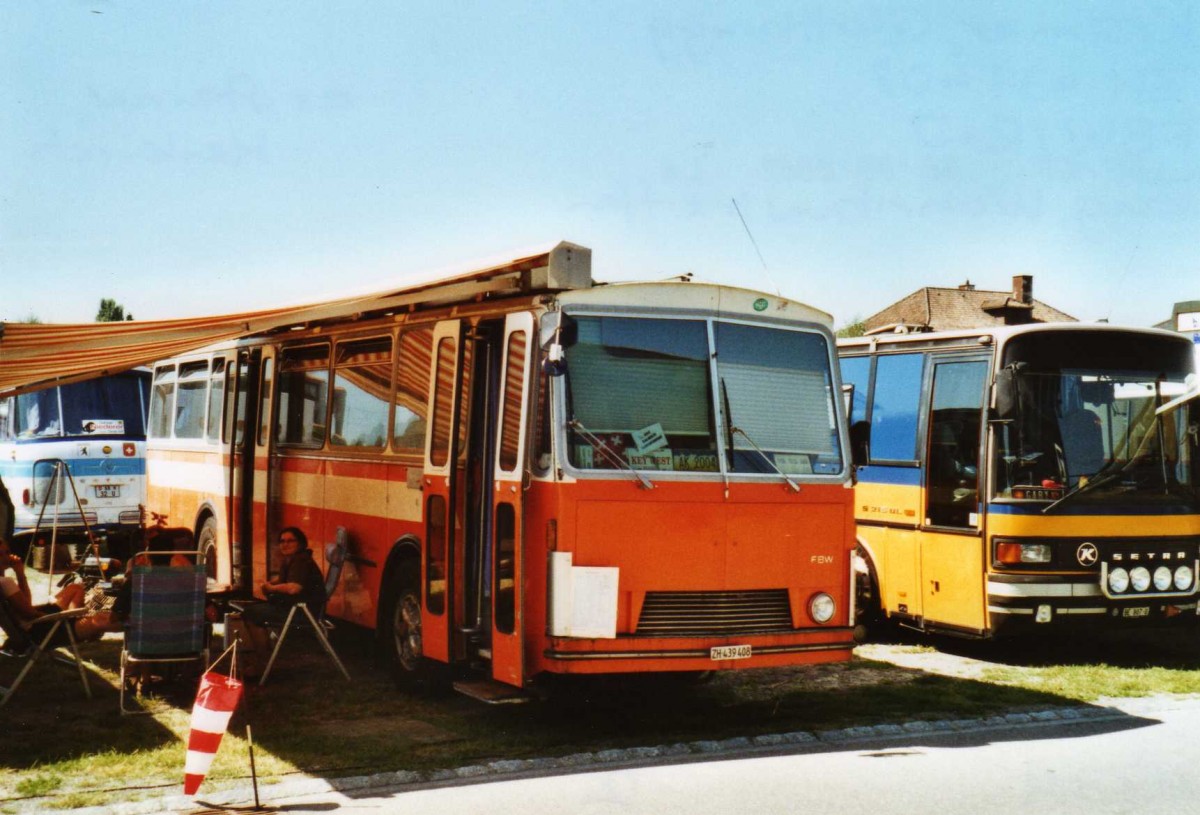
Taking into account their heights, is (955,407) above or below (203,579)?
above

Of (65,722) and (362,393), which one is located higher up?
(362,393)

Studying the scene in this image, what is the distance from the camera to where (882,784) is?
723cm

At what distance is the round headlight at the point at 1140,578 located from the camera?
11.1 meters

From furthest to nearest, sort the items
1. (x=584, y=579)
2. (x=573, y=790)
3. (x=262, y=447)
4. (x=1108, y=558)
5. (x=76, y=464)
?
(x=76, y=464) < (x=262, y=447) < (x=1108, y=558) < (x=584, y=579) < (x=573, y=790)

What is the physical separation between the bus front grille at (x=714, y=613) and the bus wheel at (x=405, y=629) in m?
2.23

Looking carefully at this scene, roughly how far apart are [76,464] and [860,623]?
38.5 feet

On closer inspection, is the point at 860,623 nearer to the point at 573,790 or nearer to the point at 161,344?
the point at 573,790

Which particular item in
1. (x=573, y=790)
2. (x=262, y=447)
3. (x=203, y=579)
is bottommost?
(x=573, y=790)

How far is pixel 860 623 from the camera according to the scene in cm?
1287

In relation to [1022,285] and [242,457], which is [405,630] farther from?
[1022,285]

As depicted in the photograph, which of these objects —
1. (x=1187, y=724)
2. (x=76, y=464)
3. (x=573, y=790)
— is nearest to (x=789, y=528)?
(x=573, y=790)

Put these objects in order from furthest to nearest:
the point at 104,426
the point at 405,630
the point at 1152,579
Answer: the point at 104,426
the point at 1152,579
the point at 405,630

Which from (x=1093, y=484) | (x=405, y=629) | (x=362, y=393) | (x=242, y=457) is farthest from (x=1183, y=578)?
(x=242, y=457)

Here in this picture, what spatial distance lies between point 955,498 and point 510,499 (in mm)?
4957
